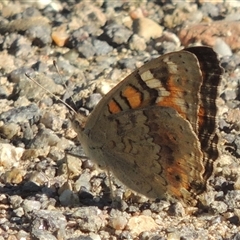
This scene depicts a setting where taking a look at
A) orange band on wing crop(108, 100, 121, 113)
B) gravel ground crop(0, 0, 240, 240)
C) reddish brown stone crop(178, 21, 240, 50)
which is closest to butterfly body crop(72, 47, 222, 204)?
orange band on wing crop(108, 100, 121, 113)

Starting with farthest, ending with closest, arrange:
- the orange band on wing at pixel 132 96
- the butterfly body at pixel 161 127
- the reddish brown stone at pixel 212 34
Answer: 1. the reddish brown stone at pixel 212 34
2. the orange band on wing at pixel 132 96
3. the butterfly body at pixel 161 127

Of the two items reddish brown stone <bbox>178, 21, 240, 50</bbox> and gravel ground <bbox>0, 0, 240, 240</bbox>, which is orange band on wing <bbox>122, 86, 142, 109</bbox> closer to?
gravel ground <bbox>0, 0, 240, 240</bbox>

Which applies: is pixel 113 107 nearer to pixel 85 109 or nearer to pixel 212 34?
pixel 85 109

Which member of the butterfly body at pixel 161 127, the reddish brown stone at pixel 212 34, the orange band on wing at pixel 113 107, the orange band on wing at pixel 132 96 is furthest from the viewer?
the reddish brown stone at pixel 212 34

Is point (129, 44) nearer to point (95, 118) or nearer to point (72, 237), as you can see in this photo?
point (95, 118)

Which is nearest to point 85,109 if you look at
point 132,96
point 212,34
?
point 132,96

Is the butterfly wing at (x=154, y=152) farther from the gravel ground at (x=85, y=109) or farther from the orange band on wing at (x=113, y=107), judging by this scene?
the gravel ground at (x=85, y=109)

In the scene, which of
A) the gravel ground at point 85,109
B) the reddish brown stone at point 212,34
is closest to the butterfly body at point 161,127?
the gravel ground at point 85,109

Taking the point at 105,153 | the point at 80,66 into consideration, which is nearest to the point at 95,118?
the point at 105,153
